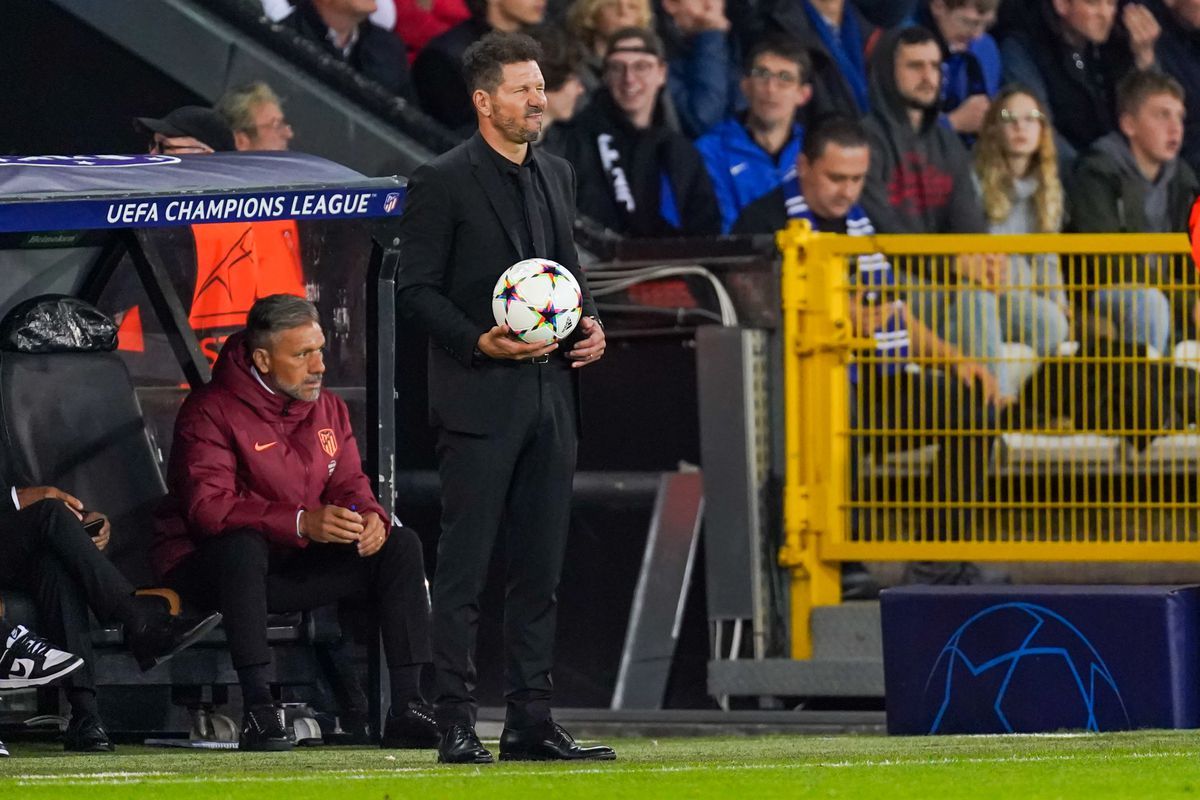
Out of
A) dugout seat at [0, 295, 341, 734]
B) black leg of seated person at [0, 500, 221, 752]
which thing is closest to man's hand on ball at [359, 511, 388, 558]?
dugout seat at [0, 295, 341, 734]

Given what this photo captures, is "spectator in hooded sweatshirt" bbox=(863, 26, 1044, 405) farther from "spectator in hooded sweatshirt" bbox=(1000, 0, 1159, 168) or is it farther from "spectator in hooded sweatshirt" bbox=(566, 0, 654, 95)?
"spectator in hooded sweatshirt" bbox=(566, 0, 654, 95)

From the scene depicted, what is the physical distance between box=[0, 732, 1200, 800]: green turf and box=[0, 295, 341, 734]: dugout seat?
2.48 ft

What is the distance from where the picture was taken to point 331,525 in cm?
909

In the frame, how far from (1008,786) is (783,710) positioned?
16.6 ft

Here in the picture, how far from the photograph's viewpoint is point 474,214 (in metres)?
7.55

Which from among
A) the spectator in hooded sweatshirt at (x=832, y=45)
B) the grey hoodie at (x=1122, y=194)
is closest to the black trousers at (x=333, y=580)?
the spectator in hooded sweatshirt at (x=832, y=45)

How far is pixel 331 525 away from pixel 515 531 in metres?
1.69

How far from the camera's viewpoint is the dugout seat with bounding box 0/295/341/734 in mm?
9352

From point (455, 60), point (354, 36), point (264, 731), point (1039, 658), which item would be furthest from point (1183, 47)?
point (264, 731)

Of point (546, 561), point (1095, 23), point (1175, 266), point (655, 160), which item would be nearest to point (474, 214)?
point (546, 561)

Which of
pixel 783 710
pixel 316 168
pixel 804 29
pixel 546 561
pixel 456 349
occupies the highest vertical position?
pixel 804 29

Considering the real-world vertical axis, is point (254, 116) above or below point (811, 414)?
above

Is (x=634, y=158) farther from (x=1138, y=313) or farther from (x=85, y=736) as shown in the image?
(x=85, y=736)

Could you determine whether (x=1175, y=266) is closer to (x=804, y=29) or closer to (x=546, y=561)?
(x=804, y=29)
